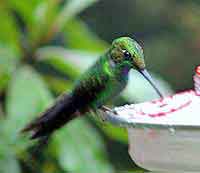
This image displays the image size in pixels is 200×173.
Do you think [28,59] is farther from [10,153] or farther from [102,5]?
[102,5]

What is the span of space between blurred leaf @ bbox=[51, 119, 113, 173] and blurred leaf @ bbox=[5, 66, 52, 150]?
5.6 inches

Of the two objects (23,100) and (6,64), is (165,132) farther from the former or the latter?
(6,64)

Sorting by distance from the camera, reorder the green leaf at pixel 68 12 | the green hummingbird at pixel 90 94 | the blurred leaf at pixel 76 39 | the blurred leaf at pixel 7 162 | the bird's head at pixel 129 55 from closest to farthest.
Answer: the bird's head at pixel 129 55 → the green hummingbird at pixel 90 94 → the blurred leaf at pixel 7 162 → the green leaf at pixel 68 12 → the blurred leaf at pixel 76 39

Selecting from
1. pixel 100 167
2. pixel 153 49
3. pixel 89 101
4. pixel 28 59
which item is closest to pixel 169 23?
pixel 153 49

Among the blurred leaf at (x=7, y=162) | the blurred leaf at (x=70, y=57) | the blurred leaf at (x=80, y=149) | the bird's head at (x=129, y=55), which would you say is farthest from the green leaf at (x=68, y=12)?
the bird's head at (x=129, y=55)

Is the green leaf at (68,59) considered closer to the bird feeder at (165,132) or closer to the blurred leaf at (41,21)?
the blurred leaf at (41,21)

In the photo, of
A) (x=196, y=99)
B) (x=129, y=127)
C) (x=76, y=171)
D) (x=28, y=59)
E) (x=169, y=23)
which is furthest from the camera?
(x=169, y=23)

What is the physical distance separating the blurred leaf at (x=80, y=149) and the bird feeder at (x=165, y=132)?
1319 mm

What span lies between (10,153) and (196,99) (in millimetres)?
1519

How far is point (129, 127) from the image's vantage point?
183 cm

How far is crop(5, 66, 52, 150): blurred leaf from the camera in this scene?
3.31 meters

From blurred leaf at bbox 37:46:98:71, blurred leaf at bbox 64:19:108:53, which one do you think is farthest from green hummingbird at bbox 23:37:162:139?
blurred leaf at bbox 64:19:108:53

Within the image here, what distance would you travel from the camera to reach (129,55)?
2.02m

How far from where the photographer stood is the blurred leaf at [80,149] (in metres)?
3.28
